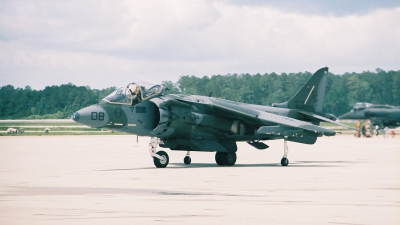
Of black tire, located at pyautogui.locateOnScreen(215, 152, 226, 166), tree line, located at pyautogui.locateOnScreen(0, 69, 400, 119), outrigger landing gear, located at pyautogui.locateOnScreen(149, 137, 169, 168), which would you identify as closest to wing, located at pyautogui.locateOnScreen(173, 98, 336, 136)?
black tire, located at pyautogui.locateOnScreen(215, 152, 226, 166)

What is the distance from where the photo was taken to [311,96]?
86.2 feet

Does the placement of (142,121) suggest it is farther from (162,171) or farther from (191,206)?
(191,206)

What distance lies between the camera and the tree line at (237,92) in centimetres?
6644

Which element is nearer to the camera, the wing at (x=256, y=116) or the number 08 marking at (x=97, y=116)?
the number 08 marking at (x=97, y=116)

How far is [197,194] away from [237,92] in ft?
218

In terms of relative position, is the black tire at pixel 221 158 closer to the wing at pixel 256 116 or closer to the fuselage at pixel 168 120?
the fuselage at pixel 168 120

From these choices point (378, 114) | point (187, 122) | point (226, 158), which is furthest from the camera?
point (378, 114)

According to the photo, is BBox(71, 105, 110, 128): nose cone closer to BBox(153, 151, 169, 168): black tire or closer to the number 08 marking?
the number 08 marking

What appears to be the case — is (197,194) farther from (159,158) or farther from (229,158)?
(229,158)

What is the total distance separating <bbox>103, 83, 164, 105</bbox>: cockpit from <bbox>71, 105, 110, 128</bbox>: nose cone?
493 mm

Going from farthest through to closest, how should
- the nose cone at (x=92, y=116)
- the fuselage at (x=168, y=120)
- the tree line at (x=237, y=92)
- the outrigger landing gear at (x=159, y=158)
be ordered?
the tree line at (x=237, y=92)
the outrigger landing gear at (x=159, y=158)
the fuselage at (x=168, y=120)
the nose cone at (x=92, y=116)

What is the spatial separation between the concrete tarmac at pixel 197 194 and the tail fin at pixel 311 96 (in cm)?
318

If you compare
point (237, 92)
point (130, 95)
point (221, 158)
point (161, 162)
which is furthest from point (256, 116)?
point (237, 92)

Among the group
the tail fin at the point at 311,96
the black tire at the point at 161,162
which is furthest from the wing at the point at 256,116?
the tail fin at the point at 311,96
